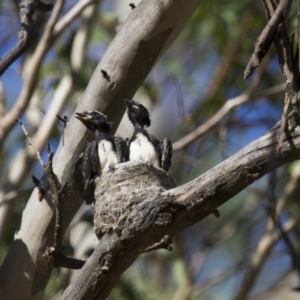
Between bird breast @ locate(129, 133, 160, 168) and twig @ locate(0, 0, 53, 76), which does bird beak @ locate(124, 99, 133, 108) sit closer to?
bird breast @ locate(129, 133, 160, 168)

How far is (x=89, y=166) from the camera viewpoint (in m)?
4.00

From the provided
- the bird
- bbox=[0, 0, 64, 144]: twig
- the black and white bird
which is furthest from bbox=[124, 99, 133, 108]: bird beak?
bbox=[0, 0, 64, 144]: twig

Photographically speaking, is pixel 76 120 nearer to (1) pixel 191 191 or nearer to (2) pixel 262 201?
(1) pixel 191 191

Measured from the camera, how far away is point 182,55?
354 inches

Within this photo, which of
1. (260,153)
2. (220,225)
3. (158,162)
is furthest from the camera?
(220,225)

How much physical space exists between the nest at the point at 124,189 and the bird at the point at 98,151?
57mm

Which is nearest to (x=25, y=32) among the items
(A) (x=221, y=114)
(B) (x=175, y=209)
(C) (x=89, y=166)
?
(C) (x=89, y=166)

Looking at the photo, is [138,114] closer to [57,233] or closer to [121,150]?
[121,150]

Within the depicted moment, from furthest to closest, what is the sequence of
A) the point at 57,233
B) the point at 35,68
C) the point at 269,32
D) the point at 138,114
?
the point at 35,68, the point at 138,114, the point at 57,233, the point at 269,32

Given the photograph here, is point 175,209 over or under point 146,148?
under

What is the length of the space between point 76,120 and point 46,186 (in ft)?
1.23

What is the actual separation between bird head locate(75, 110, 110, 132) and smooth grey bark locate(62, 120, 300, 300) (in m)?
0.55

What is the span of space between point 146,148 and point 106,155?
302 mm

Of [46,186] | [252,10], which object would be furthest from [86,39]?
[46,186]
